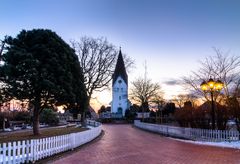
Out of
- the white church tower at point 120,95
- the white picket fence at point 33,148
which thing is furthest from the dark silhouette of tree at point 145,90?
the white picket fence at point 33,148

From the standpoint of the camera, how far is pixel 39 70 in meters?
23.6

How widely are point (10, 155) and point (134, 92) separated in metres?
55.4

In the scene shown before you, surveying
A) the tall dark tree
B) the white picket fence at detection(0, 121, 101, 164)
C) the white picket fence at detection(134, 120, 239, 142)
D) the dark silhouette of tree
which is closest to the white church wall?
the dark silhouette of tree

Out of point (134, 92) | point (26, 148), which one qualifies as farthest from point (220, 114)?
point (134, 92)

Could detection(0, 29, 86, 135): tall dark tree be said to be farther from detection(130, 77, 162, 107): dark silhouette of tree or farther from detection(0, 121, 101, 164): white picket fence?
detection(130, 77, 162, 107): dark silhouette of tree

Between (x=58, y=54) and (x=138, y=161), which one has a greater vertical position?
(x=58, y=54)

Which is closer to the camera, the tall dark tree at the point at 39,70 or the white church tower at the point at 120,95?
the tall dark tree at the point at 39,70

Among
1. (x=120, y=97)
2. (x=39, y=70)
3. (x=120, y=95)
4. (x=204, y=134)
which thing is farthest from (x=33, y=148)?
(x=120, y=97)

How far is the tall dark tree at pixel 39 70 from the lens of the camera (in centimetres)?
2303

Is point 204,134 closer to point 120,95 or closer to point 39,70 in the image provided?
point 39,70

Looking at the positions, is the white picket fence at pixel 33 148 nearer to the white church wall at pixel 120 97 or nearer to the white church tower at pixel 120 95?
the white church tower at pixel 120 95

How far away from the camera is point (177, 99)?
73812 mm

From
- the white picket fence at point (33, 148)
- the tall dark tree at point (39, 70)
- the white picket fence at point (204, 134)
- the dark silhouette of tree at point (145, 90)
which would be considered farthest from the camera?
the dark silhouette of tree at point (145, 90)

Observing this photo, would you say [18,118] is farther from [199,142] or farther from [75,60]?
[199,142]
